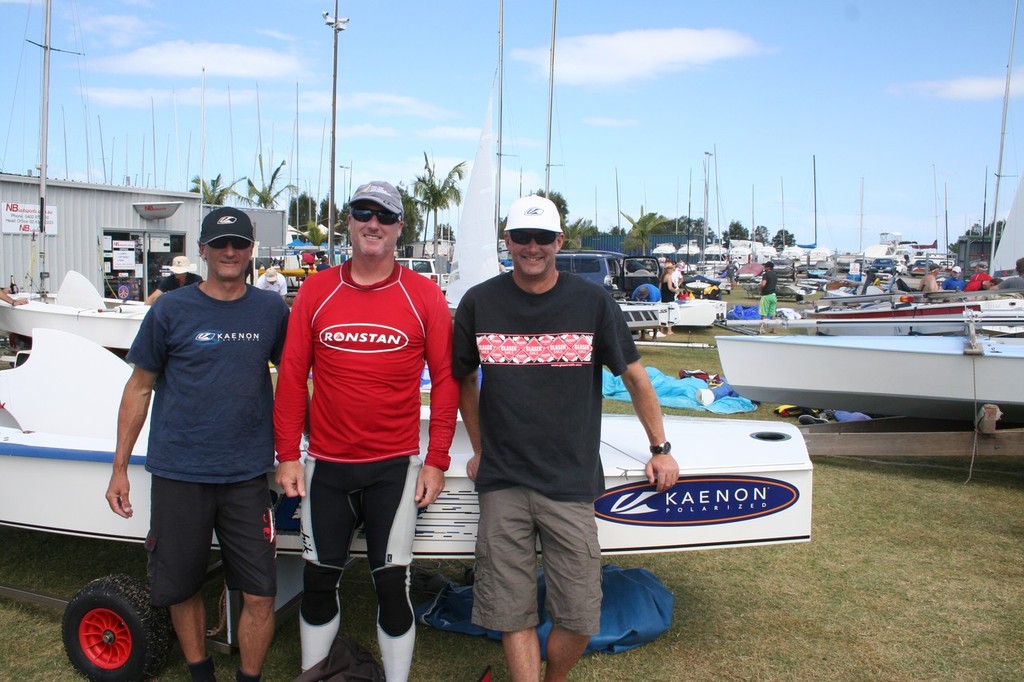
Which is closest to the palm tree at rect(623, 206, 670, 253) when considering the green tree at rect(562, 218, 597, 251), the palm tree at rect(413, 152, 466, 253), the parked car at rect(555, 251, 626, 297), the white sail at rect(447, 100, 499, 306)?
the green tree at rect(562, 218, 597, 251)

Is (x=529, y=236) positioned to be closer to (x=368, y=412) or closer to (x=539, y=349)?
(x=539, y=349)

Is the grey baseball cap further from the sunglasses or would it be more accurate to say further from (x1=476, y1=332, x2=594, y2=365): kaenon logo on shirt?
(x1=476, y1=332, x2=594, y2=365): kaenon logo on shirt

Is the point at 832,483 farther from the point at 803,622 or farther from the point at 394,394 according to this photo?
the point at 394,394

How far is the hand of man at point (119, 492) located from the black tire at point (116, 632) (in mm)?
479

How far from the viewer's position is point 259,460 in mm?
2750

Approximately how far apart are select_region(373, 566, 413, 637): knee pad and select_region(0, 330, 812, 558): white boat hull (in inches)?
12.2

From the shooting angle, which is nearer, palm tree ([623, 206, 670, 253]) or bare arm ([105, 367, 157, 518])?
bare arm ([105, 367, 157, 518])

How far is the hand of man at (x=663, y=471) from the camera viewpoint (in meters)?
2.95

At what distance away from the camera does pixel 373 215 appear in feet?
8.67

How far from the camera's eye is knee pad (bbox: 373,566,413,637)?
2727mm

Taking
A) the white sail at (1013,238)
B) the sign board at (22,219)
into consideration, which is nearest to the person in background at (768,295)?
the white sail at (1013,238)

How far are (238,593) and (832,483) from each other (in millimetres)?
4392

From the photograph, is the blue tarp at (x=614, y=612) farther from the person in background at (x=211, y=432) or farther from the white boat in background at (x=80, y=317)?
the white boat in background at (x=80, y=317)

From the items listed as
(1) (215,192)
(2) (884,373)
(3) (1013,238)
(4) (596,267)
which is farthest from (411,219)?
(2) (884,373)
